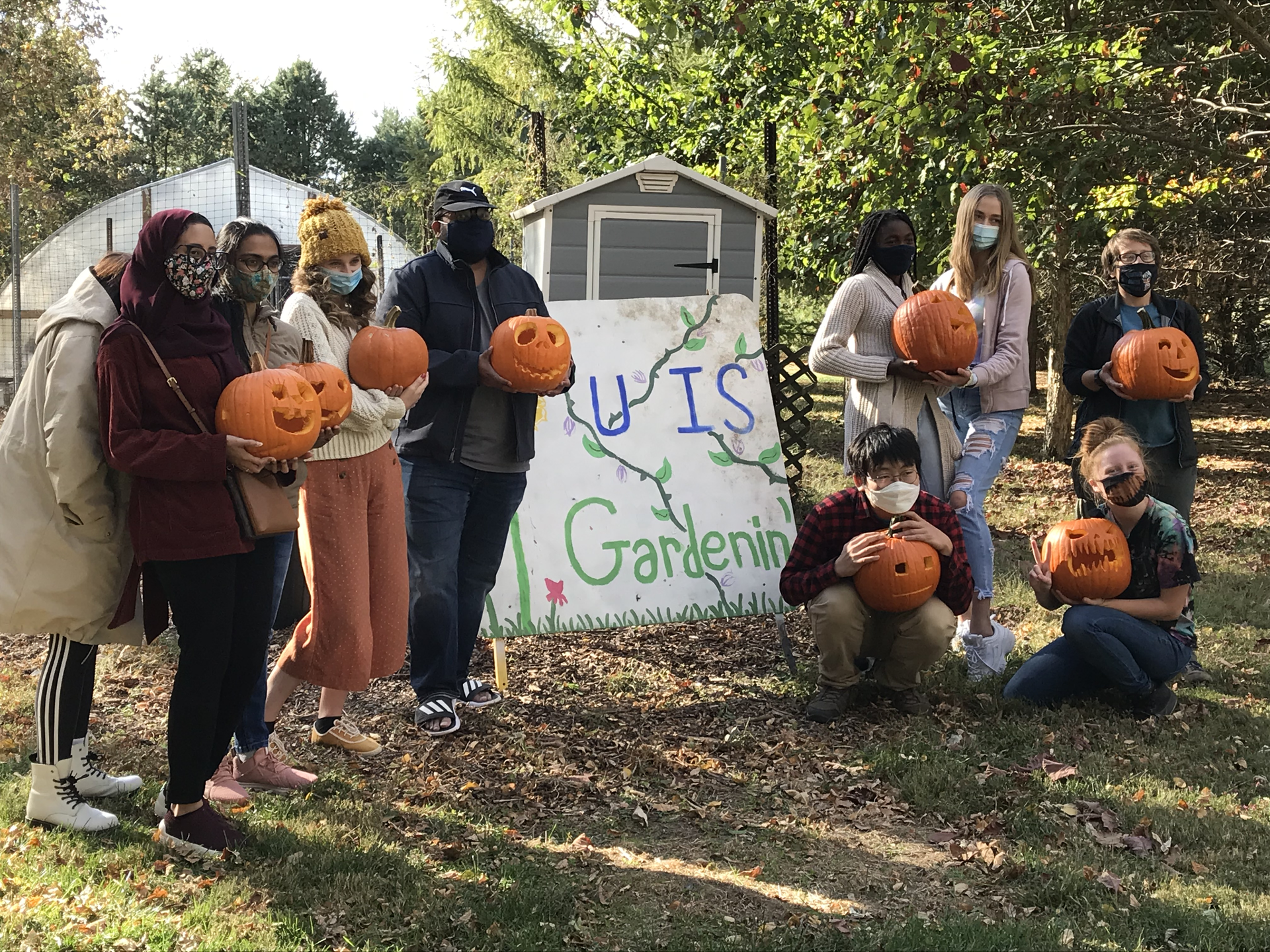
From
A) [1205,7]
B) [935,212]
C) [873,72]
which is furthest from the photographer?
[935,212]

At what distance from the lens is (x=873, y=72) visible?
28.1ft

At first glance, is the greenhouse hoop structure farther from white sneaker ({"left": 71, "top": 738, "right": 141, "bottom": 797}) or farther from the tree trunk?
white sneaker ({"left": 71, "top": 738, "right": 141, "bottom": 797})

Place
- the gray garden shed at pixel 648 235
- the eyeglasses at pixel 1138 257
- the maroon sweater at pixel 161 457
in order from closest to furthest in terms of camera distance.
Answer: the maroon sweater at pixel 161 457 < the eyeglasses at pixel 1138 257 < the gray garden shed at pixel 648 235

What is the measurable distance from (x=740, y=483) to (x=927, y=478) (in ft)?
3.37

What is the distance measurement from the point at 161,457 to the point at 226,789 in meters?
1.42

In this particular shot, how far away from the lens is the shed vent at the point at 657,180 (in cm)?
1022

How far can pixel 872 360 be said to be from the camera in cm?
500

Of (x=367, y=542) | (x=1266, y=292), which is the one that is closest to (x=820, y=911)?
(x=367, y=542)

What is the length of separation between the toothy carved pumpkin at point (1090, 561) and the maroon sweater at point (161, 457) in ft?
11.2

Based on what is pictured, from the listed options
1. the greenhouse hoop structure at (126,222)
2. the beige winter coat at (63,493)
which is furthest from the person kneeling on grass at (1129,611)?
the greenhouse hoop structure at (126,222)

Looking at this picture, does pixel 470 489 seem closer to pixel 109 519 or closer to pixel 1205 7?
pixel 109 519

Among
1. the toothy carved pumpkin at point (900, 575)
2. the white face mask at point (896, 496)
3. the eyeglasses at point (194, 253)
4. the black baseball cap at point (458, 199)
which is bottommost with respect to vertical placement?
the toothy carved pumpkin at point (900, 575)

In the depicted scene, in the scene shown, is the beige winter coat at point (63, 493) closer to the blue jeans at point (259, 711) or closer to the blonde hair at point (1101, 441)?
the blue jeans at point (259, 711)


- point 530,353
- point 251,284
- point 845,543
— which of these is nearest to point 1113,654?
point 845,543
